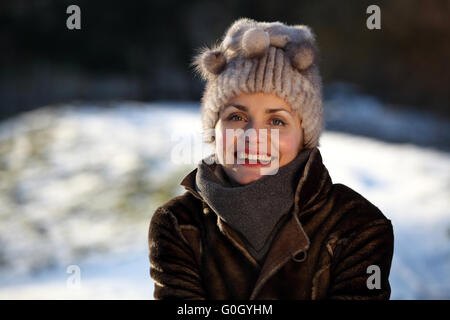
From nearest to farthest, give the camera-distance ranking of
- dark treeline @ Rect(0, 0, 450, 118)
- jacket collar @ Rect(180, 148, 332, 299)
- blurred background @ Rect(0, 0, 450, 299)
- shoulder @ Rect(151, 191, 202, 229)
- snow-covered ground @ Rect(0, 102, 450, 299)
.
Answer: jacket collar @ Rect(180, 148, 332, 299) → shoulder @ Rect(151, 191, 202, 229) → snow-covered ground @ Rect(0, 102, 450, 299) → blurred background @ Rect(0, 0, 450, 299) → dark treeline @ Rect(0, 0, 450, 118)

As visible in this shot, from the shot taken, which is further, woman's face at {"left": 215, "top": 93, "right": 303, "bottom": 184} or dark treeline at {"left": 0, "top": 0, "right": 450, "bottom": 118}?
dark treeline at {"left": 0, "top": 0, "right": 450, "bottom": 118}

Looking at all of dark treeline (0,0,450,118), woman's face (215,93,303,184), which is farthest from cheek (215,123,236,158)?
dark treeline (0,0,450,118)

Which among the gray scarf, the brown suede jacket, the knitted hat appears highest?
the knitted hat

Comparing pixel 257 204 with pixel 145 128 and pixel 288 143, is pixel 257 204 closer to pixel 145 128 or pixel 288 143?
pixel 288 143

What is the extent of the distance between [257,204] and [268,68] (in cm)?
36

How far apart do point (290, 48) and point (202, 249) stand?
0.60 metres

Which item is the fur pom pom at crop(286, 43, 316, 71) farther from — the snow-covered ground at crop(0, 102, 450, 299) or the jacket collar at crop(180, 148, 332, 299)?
the snow-covered ground at crop(0, 102, 450, 299)

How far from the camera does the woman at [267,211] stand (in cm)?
148

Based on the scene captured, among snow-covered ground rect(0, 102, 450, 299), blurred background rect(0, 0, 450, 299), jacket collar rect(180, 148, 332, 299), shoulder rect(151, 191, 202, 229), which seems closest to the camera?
jacket collar rect(180, 148, 332, 299)

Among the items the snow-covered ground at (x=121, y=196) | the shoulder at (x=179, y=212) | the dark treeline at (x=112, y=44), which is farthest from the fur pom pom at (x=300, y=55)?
the dark treeline at (x=112, y=44)

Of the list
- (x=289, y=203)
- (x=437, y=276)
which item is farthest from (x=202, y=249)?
(x=437, y=276)

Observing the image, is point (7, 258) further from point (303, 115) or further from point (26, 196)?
point (303, 115)

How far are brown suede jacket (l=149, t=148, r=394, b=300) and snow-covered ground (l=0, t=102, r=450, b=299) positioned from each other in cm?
109

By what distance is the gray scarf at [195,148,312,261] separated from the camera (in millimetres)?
1479
